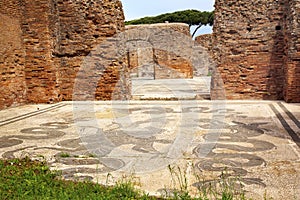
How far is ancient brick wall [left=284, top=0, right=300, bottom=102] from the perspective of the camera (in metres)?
6.11

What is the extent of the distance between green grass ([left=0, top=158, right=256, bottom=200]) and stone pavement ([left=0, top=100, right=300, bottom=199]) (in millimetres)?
100

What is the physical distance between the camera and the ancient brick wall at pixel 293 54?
611 cm

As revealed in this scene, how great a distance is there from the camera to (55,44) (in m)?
7.20

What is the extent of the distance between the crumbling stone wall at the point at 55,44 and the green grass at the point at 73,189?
4484 mm

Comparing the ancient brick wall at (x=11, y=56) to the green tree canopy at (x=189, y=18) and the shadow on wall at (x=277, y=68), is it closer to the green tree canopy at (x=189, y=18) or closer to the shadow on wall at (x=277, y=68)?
the shadow on wall at (x=277, y=68)

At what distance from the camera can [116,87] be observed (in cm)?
725

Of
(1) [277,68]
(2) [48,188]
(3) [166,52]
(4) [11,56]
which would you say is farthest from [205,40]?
(2) [48,188]

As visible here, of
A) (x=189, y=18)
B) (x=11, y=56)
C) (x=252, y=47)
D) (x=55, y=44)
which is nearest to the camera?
(x=11, y=56)

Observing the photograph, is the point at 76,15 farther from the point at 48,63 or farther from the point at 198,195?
the point at 198,195

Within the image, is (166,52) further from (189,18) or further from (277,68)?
(189,18)

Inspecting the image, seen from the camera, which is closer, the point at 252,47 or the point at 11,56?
the point at 11,56

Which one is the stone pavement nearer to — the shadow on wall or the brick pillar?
the shadow on wall

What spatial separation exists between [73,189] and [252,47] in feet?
18.5

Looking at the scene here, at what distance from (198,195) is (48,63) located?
18.7 ft
